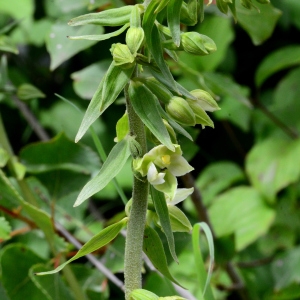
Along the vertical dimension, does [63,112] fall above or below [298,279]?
above

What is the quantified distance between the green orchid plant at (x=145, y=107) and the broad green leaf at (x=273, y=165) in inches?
31.0

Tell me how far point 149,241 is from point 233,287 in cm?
58

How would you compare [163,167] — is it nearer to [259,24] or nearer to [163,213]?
[163,213]

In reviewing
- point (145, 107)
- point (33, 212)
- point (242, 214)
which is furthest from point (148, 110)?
point (242, 214)

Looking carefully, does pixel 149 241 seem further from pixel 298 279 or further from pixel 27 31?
pixel 27 31

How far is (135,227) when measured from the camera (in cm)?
39

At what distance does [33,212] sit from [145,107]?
31 centimetres

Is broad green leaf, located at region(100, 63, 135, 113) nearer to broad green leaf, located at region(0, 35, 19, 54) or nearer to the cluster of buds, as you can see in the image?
the cluster of buds

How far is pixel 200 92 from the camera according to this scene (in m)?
0.42

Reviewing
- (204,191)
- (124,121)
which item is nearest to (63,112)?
(204,191)

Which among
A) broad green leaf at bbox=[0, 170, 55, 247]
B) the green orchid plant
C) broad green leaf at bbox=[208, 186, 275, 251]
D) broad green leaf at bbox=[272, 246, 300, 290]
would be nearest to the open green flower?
the green orchid plant

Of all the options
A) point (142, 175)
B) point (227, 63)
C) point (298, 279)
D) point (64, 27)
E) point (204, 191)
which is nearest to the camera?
point (142, 175)

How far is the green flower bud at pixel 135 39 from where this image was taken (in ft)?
1.19

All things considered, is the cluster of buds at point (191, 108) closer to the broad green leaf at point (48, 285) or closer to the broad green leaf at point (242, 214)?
the broad green leaf at point (48, 285)
